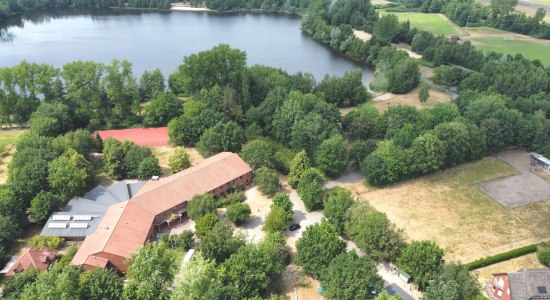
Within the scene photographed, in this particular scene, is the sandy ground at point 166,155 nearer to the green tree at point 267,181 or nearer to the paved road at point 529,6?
the green tree at point 267,181

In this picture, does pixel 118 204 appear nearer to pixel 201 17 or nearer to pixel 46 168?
pixel 46 168

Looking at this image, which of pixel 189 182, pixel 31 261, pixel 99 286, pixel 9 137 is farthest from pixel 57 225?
pixel 9 137

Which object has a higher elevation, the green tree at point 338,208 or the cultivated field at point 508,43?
the cultivated field at point 508,43

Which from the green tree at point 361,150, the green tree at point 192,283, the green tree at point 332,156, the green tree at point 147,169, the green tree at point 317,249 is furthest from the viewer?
the green tree at point 361,150

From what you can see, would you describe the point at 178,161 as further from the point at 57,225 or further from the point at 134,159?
the point at 57,225

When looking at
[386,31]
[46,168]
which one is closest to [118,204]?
[46,168]

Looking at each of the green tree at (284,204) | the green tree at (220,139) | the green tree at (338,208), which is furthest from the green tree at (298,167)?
the green tree at (220,139)

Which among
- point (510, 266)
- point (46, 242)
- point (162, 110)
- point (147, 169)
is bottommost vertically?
point (510, 266)
